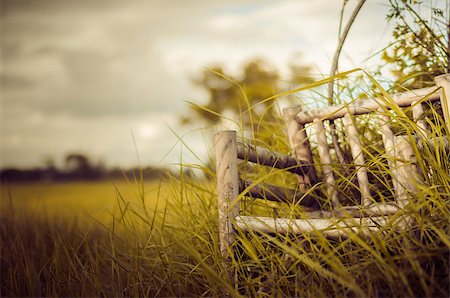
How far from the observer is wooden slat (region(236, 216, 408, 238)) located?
4.62 ft

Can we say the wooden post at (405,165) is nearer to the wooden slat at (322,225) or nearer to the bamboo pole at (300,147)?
the wooden slat at (322,225)

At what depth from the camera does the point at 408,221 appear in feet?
4.58

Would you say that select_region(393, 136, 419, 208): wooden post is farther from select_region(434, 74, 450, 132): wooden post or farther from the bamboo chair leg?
the bamboo chair leg

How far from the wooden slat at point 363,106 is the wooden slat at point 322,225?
1.33 ft

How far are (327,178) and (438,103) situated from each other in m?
0.60

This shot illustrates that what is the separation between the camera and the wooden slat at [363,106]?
5.97 ft

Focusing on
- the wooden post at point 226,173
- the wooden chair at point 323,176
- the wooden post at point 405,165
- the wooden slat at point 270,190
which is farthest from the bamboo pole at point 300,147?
the wooden post at point 405,165

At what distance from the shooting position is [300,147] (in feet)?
7.20

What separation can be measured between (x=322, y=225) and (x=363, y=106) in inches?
27.3

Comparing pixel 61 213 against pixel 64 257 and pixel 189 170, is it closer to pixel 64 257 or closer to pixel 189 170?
pixel 64 257

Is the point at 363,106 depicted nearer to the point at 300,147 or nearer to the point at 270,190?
the point at 300,147

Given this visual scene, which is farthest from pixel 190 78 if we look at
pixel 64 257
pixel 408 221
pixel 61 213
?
pixel 408 221

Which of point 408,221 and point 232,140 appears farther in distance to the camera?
point 232,140

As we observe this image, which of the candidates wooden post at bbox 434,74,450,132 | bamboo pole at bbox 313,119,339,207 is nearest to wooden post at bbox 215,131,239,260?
bamboo pole at bbox 313,119,339,207
